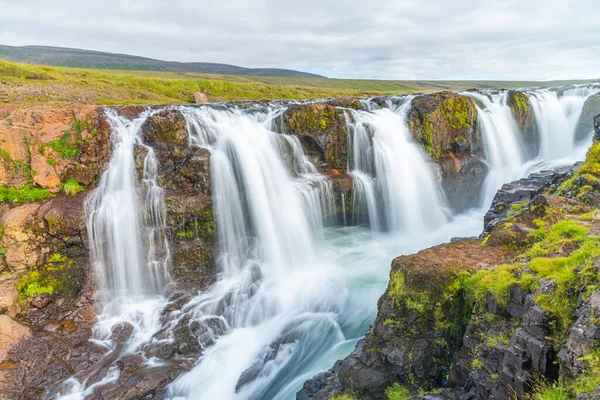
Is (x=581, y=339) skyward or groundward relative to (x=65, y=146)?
groundward

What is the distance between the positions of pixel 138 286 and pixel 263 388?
7083 millimetres

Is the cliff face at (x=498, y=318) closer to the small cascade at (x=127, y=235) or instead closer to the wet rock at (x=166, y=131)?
the small cascade at (x=127, y=235)

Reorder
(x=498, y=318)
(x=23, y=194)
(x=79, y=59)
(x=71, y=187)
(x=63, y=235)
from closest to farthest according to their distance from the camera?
(x=498, y=318) → (x=63, y=235) → (x=23, y=194) → (x=71, y=187) → (x=79, y=59)

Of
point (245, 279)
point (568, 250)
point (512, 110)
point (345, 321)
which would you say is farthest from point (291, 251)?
point (512, 110)

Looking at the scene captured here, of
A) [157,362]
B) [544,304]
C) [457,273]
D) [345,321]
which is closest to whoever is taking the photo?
[544,304]

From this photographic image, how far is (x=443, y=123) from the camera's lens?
1947cm

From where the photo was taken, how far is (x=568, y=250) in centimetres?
611

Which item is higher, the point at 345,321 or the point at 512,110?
the point at 512,110

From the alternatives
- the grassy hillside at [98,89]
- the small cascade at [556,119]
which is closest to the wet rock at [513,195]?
the small cascade at [556,119]

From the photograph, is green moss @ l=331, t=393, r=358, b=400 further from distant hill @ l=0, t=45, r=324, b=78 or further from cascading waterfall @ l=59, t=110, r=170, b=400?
distant hill @ l=0, t=45, r=324, b=78

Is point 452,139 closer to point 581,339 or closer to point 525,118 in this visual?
point 525,118

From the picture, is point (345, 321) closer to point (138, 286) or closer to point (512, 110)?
point (138, 286)

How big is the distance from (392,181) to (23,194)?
56.0 ft

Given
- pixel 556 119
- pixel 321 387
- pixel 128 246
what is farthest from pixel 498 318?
pixel 556 119
